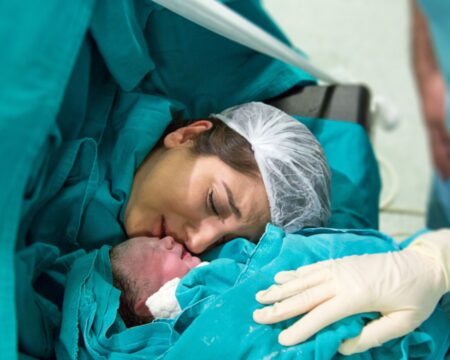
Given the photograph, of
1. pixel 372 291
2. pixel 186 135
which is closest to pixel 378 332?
pixel 372 291

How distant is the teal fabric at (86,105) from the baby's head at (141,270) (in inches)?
3.4

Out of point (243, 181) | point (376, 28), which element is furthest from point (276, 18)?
point (243, 181)

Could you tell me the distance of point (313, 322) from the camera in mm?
863

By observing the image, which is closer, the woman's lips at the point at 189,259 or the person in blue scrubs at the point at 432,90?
the woman's lips at the point at 189,259

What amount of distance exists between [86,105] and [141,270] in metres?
0.36

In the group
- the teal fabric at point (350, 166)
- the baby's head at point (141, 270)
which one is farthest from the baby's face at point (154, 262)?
the teal fabric at point (350, 166)

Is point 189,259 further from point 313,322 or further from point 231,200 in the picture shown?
point 313,322

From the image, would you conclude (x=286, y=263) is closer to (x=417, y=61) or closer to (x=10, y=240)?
(x=10, y=240)

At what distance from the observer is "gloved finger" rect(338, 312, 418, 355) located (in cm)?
87

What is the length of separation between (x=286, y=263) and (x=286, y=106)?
0.54 metres

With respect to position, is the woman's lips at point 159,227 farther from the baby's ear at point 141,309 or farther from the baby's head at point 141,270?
the baby's ear at point 141,309

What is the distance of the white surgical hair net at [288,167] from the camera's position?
106 centimetres

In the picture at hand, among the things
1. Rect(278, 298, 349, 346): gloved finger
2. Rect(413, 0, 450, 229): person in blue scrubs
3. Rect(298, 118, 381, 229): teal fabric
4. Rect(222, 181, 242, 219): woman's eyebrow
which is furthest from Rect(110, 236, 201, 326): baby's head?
Rect(413, 0, 450, 229): person in blue scrubs

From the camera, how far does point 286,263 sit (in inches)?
38.5
